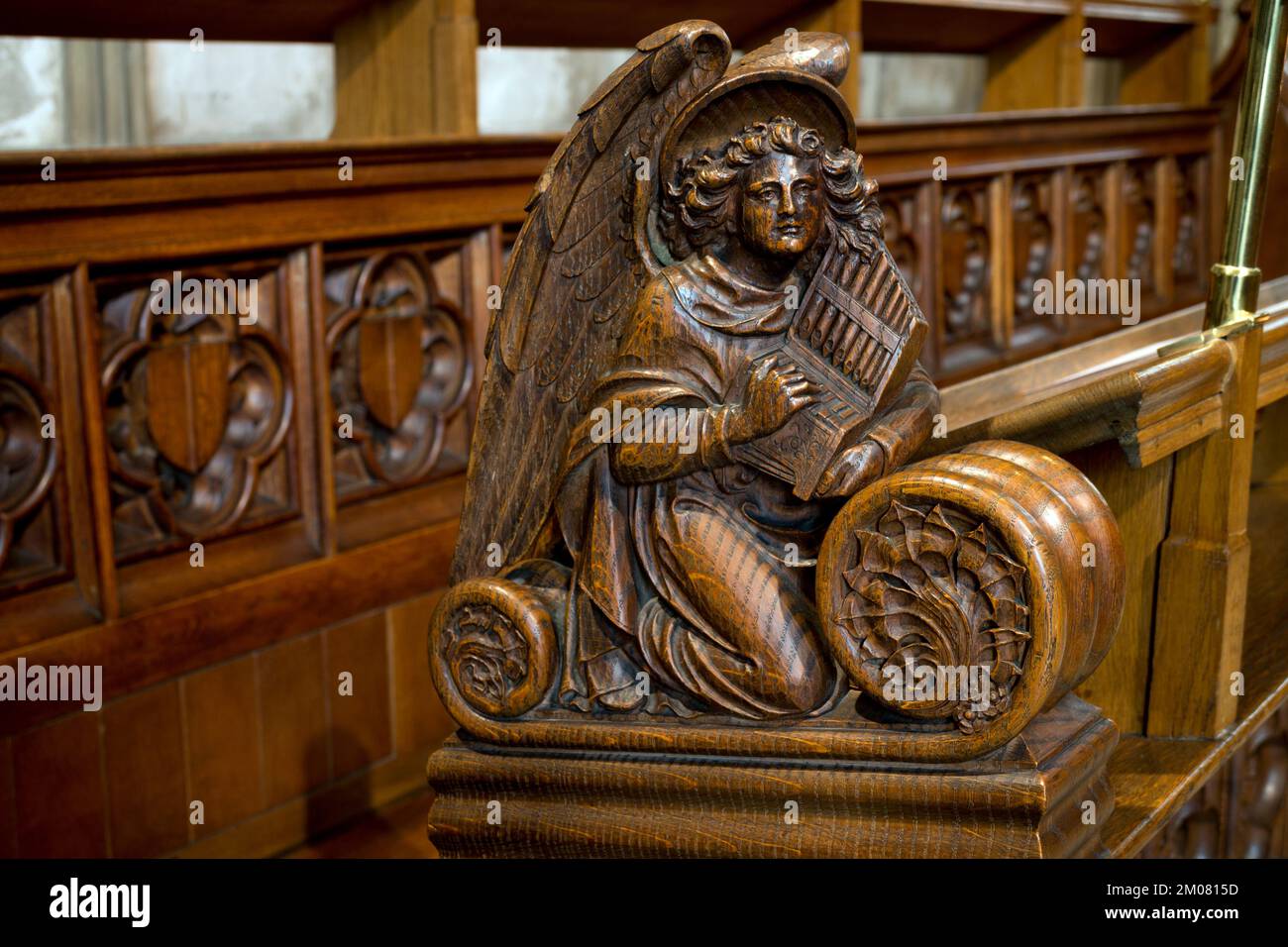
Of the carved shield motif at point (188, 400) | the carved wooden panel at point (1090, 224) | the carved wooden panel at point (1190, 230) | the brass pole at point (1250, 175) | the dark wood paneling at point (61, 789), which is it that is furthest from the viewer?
the carved wooden panel at point (1190, 230)

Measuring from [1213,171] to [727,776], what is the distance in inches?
180

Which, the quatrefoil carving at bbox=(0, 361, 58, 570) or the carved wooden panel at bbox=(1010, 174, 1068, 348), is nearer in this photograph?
the quatrefoil carving at bbox=(0, 361, 58, 570)

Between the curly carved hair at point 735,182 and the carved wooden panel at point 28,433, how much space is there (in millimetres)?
1306

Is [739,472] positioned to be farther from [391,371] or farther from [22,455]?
[391,371]

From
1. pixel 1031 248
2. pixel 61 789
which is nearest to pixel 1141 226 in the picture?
pixel 1031 248

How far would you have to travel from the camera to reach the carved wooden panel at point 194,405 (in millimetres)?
2635

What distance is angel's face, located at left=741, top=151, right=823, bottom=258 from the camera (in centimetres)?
151

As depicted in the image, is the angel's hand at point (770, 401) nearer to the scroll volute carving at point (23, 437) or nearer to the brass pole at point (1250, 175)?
the brass pole at point (1250, 175)

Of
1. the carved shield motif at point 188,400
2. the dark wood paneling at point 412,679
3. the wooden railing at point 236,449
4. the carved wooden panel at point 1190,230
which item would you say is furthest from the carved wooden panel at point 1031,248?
the carved shield motif at point 188,400

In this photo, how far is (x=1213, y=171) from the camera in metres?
5.47

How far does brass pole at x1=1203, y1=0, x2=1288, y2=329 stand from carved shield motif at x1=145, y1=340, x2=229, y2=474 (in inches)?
65.2

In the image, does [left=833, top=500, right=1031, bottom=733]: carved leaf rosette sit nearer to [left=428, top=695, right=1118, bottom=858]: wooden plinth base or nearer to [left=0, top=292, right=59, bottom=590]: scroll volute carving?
[left=428, top=695, right=1118, bottom=858]: wooden plinth base

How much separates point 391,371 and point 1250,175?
1.67 meters

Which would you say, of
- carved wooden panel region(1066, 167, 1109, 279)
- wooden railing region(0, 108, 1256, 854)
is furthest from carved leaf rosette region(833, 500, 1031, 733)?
carved wooden panel region(1066, 167, 1109, 279)
